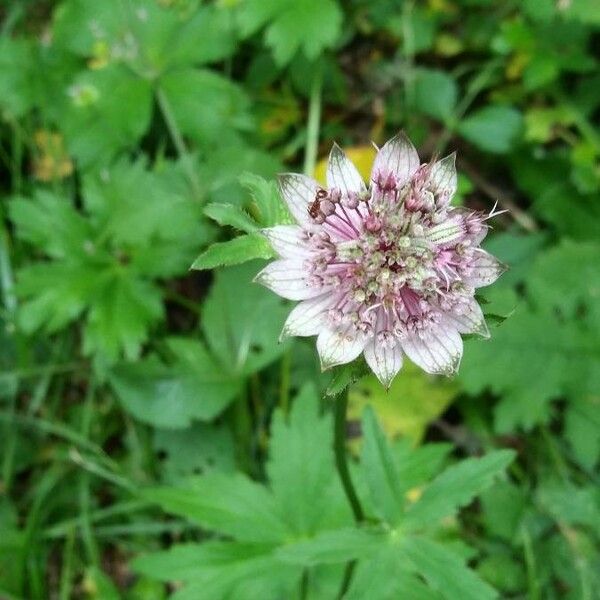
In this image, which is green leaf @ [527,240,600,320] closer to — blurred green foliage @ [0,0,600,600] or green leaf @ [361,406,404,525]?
blurred green foliage @ [0,0,600,600]

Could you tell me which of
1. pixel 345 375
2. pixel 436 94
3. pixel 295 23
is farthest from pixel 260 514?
pixel 436 94

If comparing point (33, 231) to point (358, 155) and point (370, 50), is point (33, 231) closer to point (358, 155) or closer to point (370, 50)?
point (358, 155)

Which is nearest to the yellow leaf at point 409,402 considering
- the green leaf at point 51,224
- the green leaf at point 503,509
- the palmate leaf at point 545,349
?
the palmate leaf at point 545,349

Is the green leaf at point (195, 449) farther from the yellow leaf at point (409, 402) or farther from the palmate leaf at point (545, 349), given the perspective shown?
the palmate leaf at point (545, 349)

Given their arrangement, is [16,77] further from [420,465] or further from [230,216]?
[420,465]

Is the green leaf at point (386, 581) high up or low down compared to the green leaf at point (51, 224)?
down

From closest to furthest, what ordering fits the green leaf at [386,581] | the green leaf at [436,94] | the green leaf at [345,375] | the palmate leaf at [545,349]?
the green leaf at [345,375] < the green leaf at [386,581] < the palmate leaf at [545,349] < the green leaf at [436,94]
